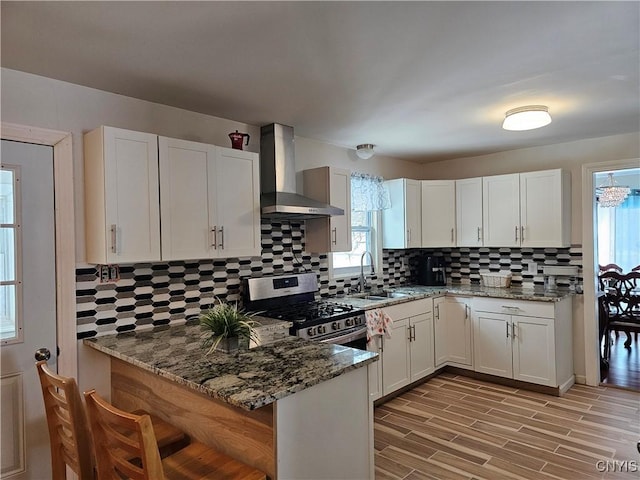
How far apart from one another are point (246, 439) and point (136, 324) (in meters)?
1.31

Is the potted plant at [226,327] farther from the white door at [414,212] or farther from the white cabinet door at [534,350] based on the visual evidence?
the white cabinet door at [534,350]

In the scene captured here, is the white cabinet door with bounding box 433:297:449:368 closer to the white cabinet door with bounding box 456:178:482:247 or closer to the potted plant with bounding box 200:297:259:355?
the white cabinet door with bounding box 456:178:482:247

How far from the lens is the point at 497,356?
4082 mm

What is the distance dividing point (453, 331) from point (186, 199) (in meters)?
3.09

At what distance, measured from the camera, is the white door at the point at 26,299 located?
2.20 m

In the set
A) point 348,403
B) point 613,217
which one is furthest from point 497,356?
point 613,217

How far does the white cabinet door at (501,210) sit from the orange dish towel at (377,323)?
1.65 meters

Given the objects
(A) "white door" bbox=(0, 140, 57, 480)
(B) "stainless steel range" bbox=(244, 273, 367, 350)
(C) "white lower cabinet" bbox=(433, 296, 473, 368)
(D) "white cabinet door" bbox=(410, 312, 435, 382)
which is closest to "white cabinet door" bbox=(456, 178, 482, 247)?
(C) "white lower cabinet" bbox=(433, 296, 473, 368)

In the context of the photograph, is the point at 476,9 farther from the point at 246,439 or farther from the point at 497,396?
the point at 497,396

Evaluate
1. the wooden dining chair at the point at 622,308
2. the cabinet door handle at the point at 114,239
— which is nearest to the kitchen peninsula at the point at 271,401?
the cabinet door handle at the point at 114,239

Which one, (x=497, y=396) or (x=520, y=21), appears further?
(x=497, y=396)

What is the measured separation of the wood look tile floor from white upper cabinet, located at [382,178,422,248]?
59.9 inches

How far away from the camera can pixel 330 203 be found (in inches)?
144

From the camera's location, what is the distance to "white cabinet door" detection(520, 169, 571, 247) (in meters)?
4.02
